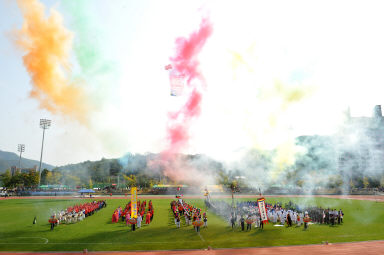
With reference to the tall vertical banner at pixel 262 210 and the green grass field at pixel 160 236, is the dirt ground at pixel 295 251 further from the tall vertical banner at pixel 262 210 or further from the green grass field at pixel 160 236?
the tall vertical banner at pixel 262 210

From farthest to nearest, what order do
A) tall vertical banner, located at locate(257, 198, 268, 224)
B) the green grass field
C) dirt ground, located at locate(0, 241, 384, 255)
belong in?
1. tall vertical banner, located at locate(257, 198, 268, 224)
2. the green grass field
3. dirt ground, located at locate(0, 241, 384, 255)

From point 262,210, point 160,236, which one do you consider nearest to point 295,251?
point 262,210

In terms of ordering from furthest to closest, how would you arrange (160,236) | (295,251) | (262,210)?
(262,210) → (160,236) → (295,251)

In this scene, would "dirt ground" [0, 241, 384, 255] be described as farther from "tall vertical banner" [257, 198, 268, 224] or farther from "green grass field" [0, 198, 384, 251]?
"tall vertical banner" [257, 198, 268, 224]

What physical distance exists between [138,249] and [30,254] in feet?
21.6

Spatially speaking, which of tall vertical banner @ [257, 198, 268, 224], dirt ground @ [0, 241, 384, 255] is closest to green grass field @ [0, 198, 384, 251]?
dirt ground @ [0, 241, 384, 255]

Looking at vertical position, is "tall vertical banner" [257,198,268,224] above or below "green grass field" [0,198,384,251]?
above

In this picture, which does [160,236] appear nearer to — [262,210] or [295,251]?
[262,210]

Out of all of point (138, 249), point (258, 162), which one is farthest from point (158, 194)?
point (138, 249)

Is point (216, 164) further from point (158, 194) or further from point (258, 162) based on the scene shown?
point (158, 194)

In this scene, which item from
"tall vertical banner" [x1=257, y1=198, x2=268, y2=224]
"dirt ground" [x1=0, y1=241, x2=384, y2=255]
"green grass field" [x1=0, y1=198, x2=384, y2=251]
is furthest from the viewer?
"tall vertical banner" [x1=257, y1=198, x2=268, y2=224]

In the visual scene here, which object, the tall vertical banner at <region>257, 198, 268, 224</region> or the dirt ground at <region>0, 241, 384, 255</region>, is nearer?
the dirt ground at <region>0, 241, 384, 255</region>

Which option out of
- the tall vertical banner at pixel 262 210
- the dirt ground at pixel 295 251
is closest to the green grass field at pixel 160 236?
the dirt ground at pixel 295 251

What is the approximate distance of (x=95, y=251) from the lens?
1694 cm
